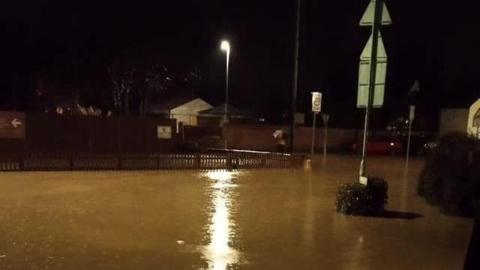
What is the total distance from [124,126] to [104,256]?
2278 cm

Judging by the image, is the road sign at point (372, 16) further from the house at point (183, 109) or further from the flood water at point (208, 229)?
the house at point (183, 109)

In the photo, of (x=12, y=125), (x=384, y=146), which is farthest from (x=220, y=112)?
(x=12, y=125)

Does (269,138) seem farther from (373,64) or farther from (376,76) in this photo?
(373,64)

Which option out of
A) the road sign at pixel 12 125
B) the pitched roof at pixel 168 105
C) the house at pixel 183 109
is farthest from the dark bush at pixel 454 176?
the pitched roof at pixel 168 105

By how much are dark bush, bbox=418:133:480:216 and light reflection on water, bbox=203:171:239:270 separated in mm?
4913

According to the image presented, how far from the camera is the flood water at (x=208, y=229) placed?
30.7ft

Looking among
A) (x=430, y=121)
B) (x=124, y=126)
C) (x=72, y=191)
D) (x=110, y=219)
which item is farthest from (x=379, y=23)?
(x=430, y=121)

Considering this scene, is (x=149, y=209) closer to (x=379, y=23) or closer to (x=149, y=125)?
(x=379, y=23)

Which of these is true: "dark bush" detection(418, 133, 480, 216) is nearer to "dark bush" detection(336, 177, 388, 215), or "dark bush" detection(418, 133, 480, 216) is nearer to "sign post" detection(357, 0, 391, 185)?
"dark bush" detection(336, 177, 388, 215)

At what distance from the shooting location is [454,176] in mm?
14758

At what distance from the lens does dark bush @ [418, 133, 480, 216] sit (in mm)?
14359

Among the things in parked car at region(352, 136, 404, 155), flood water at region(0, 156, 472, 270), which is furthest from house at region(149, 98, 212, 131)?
flood water at region(0, 156, 472, 270)

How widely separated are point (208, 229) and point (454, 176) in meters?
6.31

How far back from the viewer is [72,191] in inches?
673
